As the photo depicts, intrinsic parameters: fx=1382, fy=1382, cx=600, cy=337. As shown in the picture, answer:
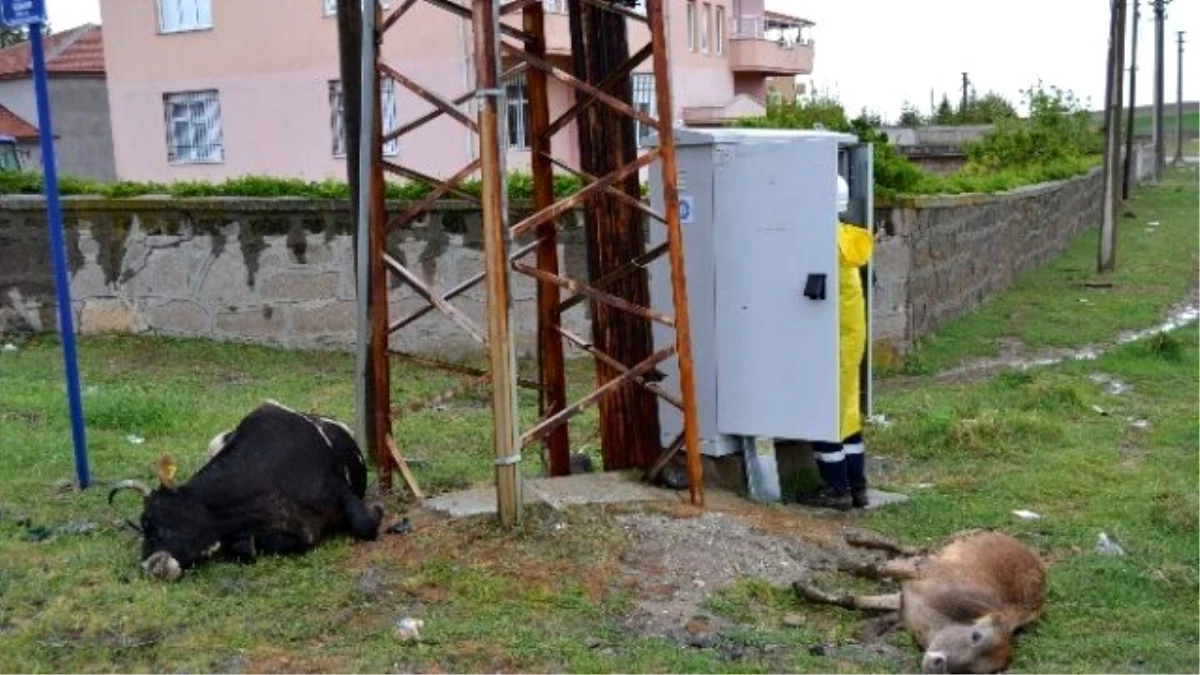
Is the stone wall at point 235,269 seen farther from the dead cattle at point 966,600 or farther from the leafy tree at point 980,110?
the leafy tree at point 980,110

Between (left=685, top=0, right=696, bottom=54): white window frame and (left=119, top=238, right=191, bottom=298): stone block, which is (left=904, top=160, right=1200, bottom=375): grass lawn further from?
(left=685, top=0, right=696, bottom=54): white window frame

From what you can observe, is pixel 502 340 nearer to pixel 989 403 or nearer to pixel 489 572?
pixel 489 572

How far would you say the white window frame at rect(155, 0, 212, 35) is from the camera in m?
33.1

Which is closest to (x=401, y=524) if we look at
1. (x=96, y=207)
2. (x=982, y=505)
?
(x=982, y=505)

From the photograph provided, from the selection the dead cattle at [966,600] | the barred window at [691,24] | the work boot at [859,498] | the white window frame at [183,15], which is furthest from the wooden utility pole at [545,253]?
the barred window at [691,24]

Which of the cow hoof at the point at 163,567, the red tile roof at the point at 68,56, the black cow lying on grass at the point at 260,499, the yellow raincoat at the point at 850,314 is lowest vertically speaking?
the cow hoof at the point at 163,567

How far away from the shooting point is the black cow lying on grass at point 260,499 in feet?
17.8

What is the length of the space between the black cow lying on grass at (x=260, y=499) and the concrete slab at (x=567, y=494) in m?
0.45

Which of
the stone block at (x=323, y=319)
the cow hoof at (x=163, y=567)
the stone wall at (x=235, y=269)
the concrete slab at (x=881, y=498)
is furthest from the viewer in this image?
the stone block at (x=323, y=319)

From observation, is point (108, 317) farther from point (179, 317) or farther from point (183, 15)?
point (183, 15)

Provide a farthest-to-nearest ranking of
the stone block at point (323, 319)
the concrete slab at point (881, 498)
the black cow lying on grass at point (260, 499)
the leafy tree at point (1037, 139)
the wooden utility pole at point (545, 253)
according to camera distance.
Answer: the leafy tree at point (1037, 139) < the stone block at point (323, 319) < the concrete slab at point (881, 498) < the wooden utility pole at point (545, 253) < the black cow lying on grass at point (260, 499)

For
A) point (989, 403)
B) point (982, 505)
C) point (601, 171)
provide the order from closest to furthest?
1. point (601, 171)
2. point (982, 505)
3. point (989, 403)

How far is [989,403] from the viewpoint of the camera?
1044cm

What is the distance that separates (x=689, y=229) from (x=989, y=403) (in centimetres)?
422
